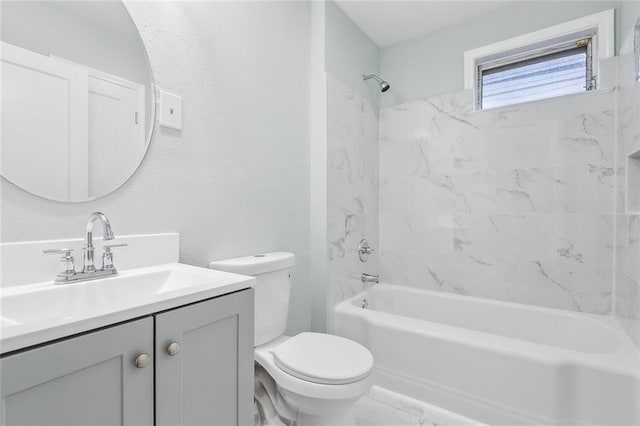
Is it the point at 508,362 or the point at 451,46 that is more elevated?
the point at 451,46

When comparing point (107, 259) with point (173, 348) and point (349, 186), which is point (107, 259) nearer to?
point (173, 348)

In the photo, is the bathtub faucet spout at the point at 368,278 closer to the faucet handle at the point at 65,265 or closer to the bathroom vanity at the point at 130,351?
the bathroom vanity at the point at 130,351

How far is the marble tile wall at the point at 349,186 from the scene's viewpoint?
2.11 metres

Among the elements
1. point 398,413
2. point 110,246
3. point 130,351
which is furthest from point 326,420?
point 110,246

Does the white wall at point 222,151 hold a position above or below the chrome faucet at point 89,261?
above

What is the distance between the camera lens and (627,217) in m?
1.70

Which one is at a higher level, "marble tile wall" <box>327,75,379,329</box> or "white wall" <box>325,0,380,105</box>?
"white wall" <box>325,0,380,105</box>

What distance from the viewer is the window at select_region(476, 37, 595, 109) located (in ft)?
6.77

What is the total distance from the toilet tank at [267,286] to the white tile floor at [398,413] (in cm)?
70

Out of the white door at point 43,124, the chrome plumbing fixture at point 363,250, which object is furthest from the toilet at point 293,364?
the chrome plumbing fixture at point 363,250

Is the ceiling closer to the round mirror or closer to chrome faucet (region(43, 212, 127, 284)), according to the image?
the round mirror

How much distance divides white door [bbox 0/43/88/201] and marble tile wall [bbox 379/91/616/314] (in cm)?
217

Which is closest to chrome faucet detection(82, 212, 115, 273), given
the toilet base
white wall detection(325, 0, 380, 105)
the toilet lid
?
the toilet lid

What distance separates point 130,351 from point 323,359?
2.88 feet
